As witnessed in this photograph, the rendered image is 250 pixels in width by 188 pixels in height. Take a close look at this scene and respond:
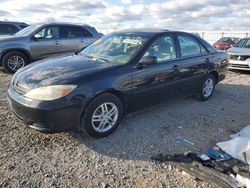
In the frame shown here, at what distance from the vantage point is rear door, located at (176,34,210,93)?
5129 millimetres

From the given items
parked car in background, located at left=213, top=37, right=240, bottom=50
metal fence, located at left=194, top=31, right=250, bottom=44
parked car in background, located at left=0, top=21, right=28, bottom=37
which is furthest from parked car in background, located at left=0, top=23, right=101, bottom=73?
metal fence, located at left=194, top=31, right=250, bottom=44

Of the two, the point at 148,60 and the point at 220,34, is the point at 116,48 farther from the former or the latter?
the point at 220,34

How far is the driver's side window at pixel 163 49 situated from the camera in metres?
4.58

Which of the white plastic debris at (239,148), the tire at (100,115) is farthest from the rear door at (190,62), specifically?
the white plastic debris at (239,148)

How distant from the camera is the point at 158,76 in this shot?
15.0ft

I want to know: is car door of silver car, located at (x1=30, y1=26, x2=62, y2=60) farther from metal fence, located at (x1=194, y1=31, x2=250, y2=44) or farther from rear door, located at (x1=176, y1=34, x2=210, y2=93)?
metal fence, located at (x1=194, y1=31, x2=250, y2=44)

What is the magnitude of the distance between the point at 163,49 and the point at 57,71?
1.93 m

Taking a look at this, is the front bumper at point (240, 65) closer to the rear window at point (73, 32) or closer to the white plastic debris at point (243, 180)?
the rear window at point (73, 32)

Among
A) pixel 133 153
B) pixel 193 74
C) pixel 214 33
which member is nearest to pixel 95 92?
pixel 133 153

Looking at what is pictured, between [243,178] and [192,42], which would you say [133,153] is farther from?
[192,42]

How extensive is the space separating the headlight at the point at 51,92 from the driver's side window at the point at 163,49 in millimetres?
1510

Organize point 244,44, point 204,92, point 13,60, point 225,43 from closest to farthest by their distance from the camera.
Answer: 1. point 204,92
2. point 13,60
3. point 244,44
4. point 225,43

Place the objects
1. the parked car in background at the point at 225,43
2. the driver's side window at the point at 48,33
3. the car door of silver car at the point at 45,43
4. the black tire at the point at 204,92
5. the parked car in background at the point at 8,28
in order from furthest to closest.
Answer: the parked car in background at the point at 225,43, the parked car in background at the point at 8,28, the driver's side window at the point at 48,33, the car door of silver car at the point at 45,43, the black tire at the point at 204,92

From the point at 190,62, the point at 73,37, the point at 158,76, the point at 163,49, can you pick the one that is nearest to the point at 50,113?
the point at 158,76
